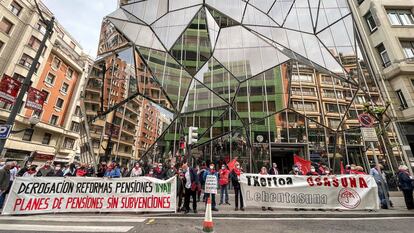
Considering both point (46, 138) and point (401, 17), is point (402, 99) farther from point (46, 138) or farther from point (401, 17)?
point (46, 138)

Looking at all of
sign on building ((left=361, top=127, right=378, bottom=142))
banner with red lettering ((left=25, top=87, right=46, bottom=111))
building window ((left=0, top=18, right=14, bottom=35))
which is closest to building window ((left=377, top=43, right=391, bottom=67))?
sign on building ((left=361, top=127, right=378, bottom=142))

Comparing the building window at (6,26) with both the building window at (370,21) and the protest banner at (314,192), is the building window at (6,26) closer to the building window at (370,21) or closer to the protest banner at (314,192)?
the protest banner at (314,192)

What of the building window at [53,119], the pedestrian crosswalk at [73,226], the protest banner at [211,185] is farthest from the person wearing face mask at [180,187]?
the building window at [53,119]

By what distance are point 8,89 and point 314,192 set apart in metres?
11.7

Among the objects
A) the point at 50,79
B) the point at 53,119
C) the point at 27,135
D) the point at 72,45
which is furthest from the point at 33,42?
the point at 72,45

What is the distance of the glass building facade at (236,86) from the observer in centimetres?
1470

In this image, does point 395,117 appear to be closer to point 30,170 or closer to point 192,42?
point 192,42

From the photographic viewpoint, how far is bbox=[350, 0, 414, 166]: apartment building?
15.6 metres

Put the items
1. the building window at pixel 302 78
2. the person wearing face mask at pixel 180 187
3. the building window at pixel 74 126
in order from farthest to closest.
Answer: the building window at pixel 74 126
the building window at pixel 302 78
the person wearing face mask at pixel 180 187

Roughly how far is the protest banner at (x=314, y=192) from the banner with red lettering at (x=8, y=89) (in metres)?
9.19

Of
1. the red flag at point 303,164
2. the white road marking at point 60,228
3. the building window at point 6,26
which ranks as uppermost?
the building window at point 6,26

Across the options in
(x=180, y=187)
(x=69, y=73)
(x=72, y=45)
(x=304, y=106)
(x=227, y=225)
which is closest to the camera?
(x=227, y=225)

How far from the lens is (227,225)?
209 inches

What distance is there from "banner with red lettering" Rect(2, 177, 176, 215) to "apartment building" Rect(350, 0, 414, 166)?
1743cm
